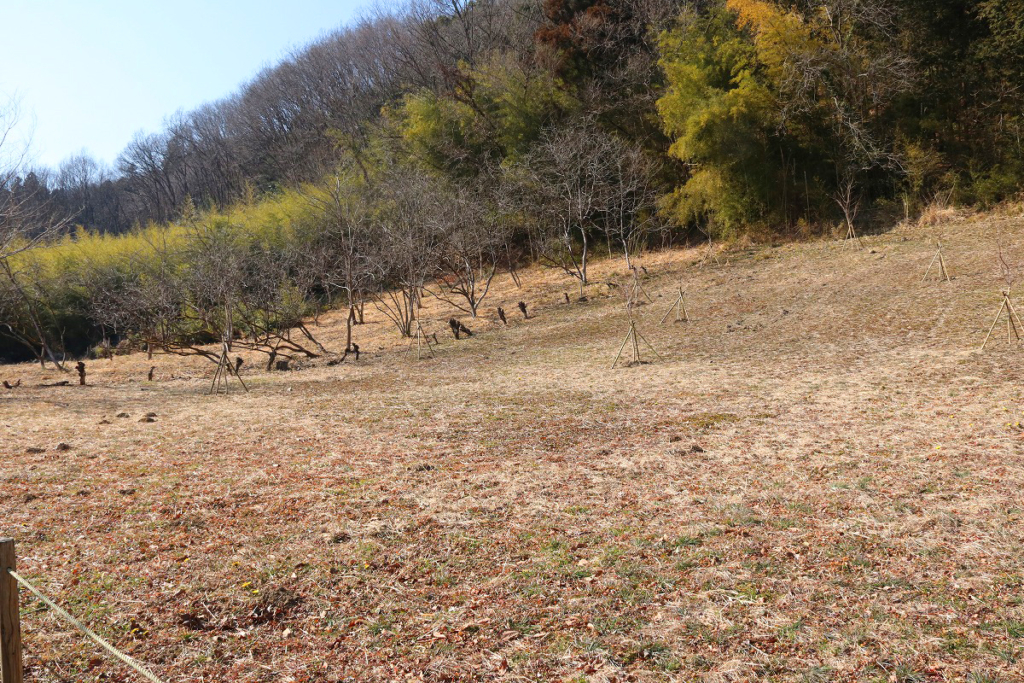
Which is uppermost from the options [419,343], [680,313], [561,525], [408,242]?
[408,242]

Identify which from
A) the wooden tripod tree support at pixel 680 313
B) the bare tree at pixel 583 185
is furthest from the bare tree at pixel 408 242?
the wooden tripod tree support at pixel 680 313

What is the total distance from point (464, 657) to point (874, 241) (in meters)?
21.6

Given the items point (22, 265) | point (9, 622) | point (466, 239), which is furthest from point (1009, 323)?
point (22, 265)

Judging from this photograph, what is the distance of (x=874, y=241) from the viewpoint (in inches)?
869

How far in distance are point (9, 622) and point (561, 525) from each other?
144 inches

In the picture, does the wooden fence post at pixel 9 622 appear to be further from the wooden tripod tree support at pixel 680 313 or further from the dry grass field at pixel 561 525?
the wooden tripod tree support at pixel 680 313

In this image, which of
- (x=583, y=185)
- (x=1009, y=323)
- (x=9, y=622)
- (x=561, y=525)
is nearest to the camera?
(x=9, y=622)

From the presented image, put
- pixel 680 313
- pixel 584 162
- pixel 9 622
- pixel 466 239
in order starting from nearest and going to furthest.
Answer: pixel 9 622, pixel 680 313, pixel 466 239, pixel 584 162

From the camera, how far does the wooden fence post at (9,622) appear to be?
8.86 ft

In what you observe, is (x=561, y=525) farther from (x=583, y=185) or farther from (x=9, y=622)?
(x=583, y=185)

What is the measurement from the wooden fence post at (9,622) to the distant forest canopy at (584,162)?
47.3 ft

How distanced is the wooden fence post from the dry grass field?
3.42 ft

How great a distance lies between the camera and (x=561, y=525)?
5.69 meters

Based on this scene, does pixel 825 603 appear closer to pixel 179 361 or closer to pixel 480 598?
pixel 480 598
